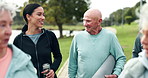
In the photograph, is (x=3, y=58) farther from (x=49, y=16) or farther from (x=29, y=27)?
(x=49, y=16)

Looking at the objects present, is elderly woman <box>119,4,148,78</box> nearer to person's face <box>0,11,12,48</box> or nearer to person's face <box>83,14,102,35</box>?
person's face <box>0,11,12,48</box>

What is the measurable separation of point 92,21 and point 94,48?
0.34m

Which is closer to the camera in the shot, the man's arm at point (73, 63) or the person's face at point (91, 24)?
the person's face at point (91, 24)

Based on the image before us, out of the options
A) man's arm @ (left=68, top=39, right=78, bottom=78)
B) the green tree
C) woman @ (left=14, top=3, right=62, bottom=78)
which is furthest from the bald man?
the green tree

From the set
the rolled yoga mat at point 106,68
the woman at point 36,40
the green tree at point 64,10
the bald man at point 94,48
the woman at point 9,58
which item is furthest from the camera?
the green tree at point 64,10

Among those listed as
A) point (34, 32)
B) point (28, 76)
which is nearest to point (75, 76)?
point (34, 32)

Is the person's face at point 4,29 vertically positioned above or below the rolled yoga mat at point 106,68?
above

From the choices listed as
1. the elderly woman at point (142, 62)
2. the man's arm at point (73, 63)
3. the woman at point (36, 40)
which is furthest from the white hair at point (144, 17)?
the man's arm at point (73, 63)

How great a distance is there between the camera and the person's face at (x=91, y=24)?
11.6ft

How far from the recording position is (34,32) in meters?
3.33

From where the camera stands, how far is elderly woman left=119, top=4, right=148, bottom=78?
1813 millimetres

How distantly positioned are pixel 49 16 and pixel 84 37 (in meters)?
33.2

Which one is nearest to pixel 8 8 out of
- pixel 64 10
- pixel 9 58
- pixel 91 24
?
pixel 9 58

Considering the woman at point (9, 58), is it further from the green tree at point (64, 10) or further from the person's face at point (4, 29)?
the green tree at point (64, 10)
